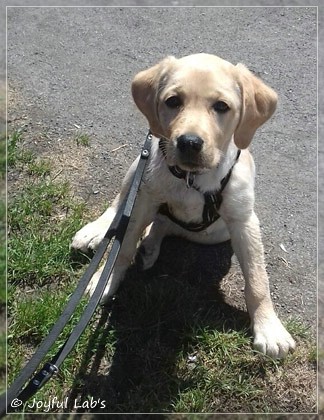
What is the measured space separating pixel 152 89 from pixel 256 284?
102 cm

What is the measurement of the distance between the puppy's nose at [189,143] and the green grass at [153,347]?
2.82 ft

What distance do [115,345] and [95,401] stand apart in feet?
0.90

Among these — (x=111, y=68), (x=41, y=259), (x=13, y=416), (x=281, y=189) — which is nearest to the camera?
(x=13, y=416)

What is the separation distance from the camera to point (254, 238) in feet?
9.26

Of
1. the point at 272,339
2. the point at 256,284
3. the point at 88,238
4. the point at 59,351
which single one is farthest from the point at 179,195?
the point at 59,351

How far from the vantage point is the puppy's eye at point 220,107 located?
2.47 m

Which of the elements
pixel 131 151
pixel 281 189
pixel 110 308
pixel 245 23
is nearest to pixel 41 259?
pixel 110 308

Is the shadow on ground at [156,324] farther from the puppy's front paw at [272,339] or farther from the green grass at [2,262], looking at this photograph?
the green grass at [2,262]

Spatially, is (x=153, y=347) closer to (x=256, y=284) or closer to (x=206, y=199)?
(x=256, y=284)

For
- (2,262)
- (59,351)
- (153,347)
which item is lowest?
(153,347)

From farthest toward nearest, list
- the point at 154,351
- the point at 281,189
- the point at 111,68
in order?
1. the point at 111,68
2. the point at 281,189
3. the point at 154,351

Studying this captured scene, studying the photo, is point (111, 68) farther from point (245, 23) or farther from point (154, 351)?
point (154, 351)

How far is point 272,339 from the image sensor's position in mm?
2748

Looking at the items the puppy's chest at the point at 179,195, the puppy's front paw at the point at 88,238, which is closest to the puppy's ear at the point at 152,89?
the puppy's chest at the point at 179,195
